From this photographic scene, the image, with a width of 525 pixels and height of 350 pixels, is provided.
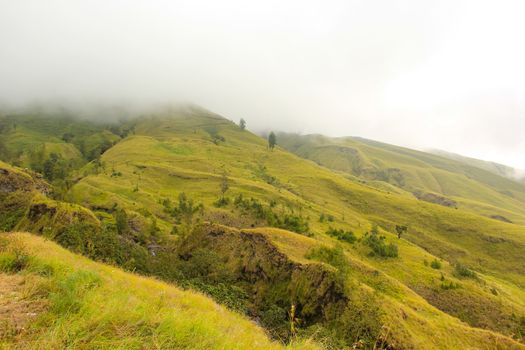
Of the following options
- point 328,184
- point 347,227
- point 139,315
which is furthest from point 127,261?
point 328,184

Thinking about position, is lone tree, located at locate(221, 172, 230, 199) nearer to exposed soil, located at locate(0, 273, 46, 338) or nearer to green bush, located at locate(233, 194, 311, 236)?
green bush, located at locate(233, 194, 311, 236)

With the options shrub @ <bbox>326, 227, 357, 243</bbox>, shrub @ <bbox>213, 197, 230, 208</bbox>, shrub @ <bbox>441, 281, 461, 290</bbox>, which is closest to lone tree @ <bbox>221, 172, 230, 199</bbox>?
shrub @ <bbox>213, 197, 230, 208</bbox>

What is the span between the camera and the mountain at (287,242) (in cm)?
2906

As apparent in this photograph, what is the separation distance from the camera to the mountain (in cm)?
2906

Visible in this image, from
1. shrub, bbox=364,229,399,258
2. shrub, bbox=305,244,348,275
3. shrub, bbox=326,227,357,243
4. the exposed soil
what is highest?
the exposed soil

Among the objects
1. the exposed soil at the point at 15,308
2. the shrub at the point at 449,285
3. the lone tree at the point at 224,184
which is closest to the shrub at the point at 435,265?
the shrub at the point at 449,285

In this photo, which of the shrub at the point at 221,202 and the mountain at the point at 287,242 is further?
the shrub at the point at 221,202

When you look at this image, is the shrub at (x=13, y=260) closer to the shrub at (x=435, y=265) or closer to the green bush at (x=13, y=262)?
the green bush at (x=13, y=262)

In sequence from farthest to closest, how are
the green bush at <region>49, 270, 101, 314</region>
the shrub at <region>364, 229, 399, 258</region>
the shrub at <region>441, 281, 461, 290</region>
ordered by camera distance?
the shrub at <region>364, 229, 399, 258</region> < the shrub at <region>441, 281, 461, 290</region> < the green bush at <region>49, 270, 101, 314</region>

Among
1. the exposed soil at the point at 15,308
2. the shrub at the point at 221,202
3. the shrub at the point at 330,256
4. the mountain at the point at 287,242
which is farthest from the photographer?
the shrub at the point at 221,202

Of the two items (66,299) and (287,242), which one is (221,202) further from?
(66,299)

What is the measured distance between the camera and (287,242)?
4469 cm

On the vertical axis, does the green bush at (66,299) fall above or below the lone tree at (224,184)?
above

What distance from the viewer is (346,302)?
100 feet
